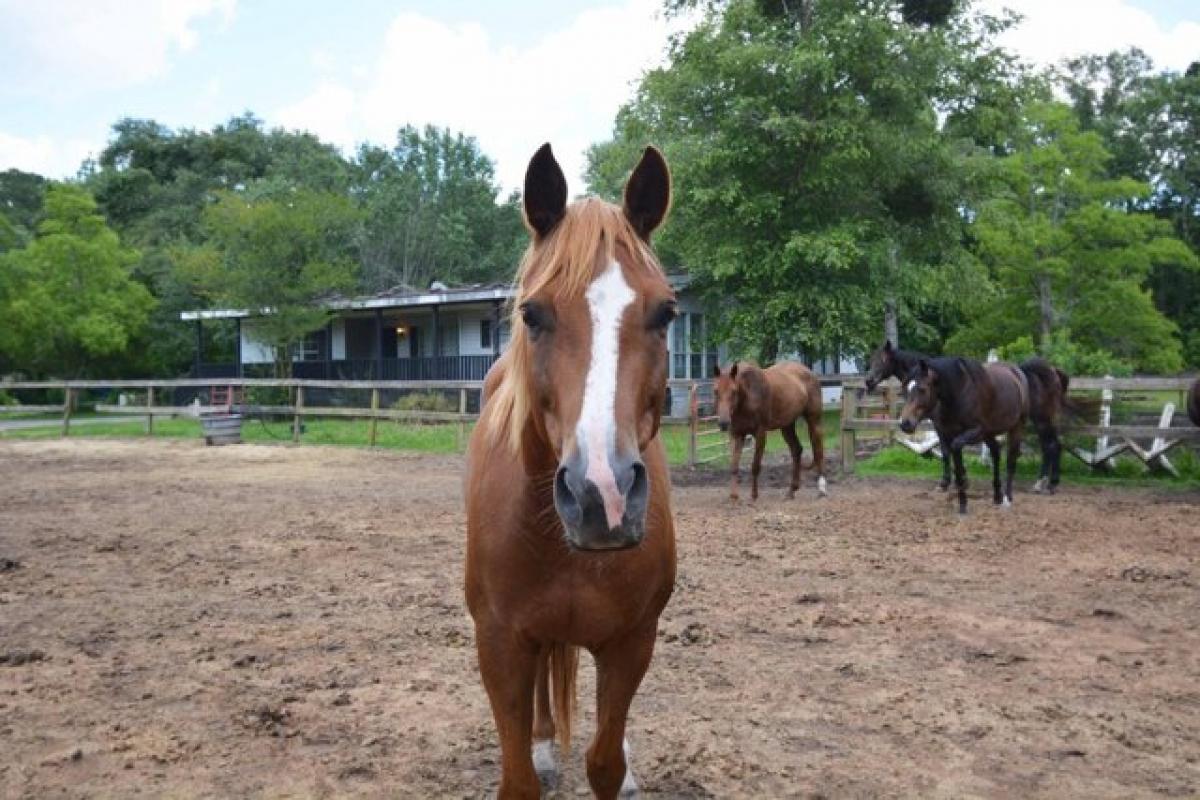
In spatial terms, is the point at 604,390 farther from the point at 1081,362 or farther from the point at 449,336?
the point at 449,336

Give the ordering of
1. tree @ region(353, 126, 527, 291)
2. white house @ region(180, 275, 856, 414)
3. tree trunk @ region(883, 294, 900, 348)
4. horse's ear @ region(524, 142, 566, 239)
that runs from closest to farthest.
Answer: horse's ear @ region(524, 142, 566, 239) < tree trunk @ region(883, 294, 900, 348) < white house @ region(180, 275, 856, 414) < tree @ region(353, 126, 527, 291)

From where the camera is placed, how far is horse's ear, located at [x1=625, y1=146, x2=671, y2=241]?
224 cm

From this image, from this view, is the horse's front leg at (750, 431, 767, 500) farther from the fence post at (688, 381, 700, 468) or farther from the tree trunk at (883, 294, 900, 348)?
the tree trunk at (883, 294, 900, 348)

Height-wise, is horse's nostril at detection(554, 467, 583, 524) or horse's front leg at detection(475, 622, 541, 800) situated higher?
horse's nostril at detection(554, 467, 583, 524)

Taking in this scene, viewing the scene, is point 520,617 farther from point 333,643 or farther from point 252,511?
point 252,511

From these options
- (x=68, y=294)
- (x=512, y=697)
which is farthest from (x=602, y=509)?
(x=68, y=294)

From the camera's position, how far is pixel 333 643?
15.2 ft

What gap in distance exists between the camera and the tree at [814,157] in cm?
1675

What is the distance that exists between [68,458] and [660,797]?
15.1m

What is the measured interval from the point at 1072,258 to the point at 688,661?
26.0 metres

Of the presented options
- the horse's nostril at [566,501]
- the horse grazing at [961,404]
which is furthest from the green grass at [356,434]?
the horse's nostril at [566,501]

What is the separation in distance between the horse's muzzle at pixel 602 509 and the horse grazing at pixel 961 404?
26.2ft

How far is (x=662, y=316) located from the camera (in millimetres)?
2020

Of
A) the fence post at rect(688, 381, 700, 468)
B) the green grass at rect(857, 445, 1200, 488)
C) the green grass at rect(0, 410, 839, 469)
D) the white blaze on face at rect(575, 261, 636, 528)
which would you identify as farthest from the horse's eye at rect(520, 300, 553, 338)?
the green grass at rect(0, 410, 839, 469)
